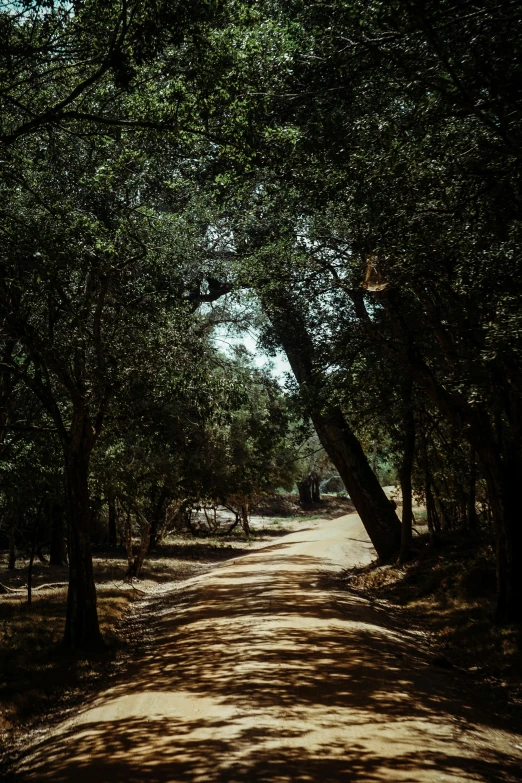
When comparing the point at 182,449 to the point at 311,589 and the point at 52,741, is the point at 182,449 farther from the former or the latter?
the point at 52,741

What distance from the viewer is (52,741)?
677cm

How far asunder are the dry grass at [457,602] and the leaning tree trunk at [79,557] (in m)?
5.51

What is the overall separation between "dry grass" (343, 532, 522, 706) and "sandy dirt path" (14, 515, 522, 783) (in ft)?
1.98

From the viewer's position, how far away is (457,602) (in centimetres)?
1290

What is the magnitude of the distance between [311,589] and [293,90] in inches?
457

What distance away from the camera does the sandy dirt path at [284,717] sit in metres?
5.23

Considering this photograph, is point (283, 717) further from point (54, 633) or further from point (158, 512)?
point (158, 512)

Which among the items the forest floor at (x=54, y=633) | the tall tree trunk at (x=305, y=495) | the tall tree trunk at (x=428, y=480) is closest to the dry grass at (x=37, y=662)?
the forest floor at (x=54, y=633)

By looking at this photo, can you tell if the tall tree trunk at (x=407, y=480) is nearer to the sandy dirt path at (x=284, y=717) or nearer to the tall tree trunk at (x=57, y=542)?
the sandy dirt path at (x=284, y=717)

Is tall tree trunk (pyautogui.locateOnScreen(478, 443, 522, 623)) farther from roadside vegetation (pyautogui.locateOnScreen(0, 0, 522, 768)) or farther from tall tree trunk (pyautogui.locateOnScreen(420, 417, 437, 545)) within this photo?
tall tree trunk (pyautogui.locateOnScreen(420, 417, 437, 545))

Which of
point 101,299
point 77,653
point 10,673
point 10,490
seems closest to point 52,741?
point 10,673

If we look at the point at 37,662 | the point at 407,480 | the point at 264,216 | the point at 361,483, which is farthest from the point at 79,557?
the point at 361,483

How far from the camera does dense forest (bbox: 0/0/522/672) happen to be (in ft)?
23.8

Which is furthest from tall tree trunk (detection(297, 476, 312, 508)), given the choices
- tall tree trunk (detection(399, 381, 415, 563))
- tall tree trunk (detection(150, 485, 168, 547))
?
tall tree trunk (detection(399, 381, 415, 563))
